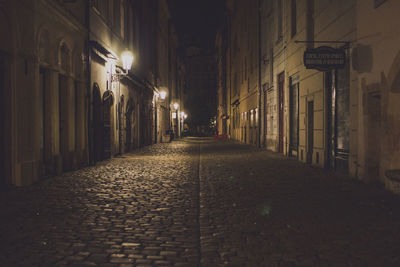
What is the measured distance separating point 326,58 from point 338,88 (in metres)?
1.37

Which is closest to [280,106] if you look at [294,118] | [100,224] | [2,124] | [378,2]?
[294,118]

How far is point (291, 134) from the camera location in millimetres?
17500

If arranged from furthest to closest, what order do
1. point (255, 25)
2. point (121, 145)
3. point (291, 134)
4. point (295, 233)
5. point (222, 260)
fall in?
point (255, 25)
point (121, 145)
point (291, 134)
point (295, 233)
point (222, 260)

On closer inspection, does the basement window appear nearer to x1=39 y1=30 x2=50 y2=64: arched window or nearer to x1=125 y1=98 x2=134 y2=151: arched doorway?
x1=39 y1=30 x2=50 y2=64: arched window

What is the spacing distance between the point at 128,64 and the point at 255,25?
42.3 feet

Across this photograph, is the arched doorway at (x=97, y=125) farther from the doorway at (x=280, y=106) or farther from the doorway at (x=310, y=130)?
the doorway at (x=280, y=106)

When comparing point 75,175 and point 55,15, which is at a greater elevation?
point 55,15

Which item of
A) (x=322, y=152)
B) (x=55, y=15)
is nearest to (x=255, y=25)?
(x=322, y=152)

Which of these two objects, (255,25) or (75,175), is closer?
(75,175)

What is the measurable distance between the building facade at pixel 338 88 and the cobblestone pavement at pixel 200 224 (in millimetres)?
1230

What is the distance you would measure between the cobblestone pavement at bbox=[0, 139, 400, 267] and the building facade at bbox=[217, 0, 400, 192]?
1.23 m

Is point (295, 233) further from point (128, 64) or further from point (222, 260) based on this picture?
point (128, 64)

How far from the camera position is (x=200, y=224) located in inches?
215

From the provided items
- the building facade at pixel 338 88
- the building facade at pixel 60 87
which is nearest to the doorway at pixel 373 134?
the building facade at pixel 338 88
